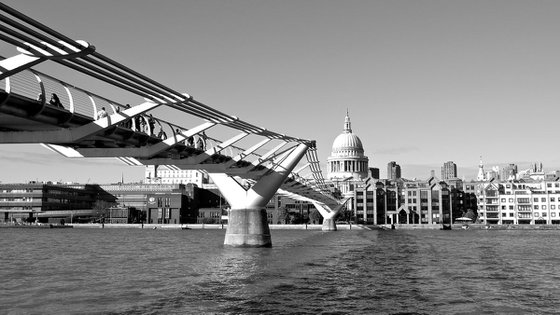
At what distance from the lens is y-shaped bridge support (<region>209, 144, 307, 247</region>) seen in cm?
5381

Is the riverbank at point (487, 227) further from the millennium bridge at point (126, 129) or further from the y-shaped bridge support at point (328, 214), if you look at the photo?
the millennium bridge at point (126, 129)

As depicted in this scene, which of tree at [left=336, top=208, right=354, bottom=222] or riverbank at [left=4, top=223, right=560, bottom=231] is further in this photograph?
tree at [left=336, top=208, right=354, bottom=222]

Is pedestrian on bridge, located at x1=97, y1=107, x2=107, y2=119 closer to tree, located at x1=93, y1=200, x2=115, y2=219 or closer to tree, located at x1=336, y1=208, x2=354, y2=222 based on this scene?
tree, located at x1=336, y1=208, x2=354, y2=222

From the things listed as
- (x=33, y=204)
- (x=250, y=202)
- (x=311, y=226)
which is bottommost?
(x=311, y=226)

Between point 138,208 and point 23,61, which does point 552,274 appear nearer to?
point 23,61

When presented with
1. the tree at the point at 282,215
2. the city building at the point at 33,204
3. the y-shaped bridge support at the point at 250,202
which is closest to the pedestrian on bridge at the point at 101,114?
the y-shaped bridge support at the point at 250,202

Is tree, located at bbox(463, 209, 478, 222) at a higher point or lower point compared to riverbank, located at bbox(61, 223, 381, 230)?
higher

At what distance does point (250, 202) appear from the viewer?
176 ft

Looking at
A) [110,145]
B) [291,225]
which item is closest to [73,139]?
[110,145]

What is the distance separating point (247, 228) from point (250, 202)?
8.14 feet

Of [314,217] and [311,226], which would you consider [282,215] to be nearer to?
[314,217]

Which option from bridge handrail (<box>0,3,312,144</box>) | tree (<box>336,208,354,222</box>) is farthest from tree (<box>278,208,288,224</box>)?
bridge handrail (<box>0,3,312,144</box>)

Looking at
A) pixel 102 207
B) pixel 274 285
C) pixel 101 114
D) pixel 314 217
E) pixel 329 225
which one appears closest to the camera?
pixel 101 114

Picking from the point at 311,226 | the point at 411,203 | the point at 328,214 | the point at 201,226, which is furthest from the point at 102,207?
the point at 411,203
